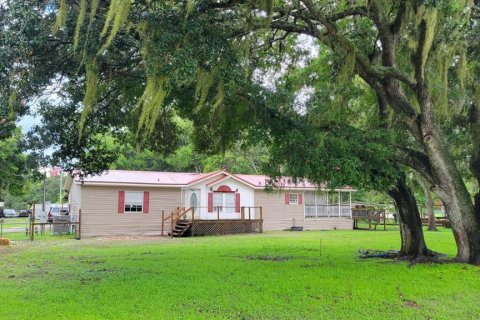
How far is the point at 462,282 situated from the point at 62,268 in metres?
7.71

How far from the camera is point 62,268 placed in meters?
8.62

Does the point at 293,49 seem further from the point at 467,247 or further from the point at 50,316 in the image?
the point at 50,316

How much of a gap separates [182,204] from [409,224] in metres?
12.6

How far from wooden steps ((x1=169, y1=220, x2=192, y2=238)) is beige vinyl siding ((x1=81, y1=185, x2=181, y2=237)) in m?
1.26

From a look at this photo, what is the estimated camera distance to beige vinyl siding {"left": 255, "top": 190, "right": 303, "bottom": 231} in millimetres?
21766

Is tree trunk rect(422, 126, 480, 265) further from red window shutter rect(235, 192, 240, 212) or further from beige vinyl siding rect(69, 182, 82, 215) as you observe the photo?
beige vinyl siding rect(69, 182, 82, 215)

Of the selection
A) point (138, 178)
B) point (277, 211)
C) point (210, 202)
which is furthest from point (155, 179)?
point (277, 211)

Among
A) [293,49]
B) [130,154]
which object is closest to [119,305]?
[293,49]

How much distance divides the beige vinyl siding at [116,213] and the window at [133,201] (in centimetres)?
20

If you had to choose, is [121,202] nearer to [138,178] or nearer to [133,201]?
[133,201]

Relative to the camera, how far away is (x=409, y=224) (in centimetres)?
954

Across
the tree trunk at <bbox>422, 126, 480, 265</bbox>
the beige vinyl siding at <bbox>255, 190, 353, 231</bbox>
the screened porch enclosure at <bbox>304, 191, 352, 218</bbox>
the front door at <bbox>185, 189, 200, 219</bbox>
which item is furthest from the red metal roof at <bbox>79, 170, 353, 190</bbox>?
the tree trunk at <bbox>422, 126, 480, 265</bbox>

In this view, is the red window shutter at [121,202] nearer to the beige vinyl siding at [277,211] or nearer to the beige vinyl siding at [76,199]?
the beige vinyl siding at [76,199]

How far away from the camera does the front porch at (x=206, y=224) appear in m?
18.3
